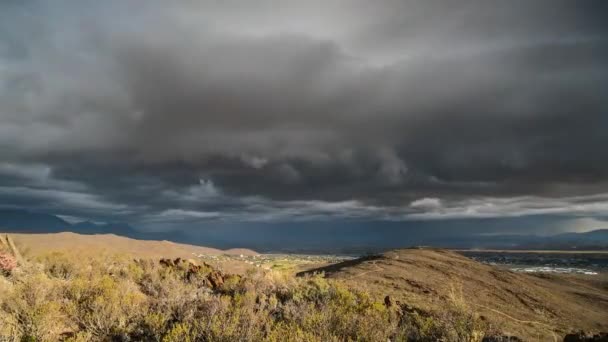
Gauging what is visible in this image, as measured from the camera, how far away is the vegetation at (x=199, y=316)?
1100 cm

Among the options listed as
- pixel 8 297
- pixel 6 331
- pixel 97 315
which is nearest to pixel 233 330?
pixel 97 315

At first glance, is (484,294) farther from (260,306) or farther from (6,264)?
(6,264)

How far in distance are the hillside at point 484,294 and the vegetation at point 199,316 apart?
21.8ft

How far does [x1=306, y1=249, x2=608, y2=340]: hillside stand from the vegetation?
262 inches

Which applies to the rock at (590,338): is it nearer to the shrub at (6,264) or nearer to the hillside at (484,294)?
the hillside at (484,294)

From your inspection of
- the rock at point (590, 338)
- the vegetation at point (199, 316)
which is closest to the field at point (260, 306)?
the vegetation at point (199, 316)

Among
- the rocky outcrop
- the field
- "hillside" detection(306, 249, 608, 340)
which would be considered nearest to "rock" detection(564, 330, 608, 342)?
the field

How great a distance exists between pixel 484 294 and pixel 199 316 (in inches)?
996

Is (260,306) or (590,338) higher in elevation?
(260,306)

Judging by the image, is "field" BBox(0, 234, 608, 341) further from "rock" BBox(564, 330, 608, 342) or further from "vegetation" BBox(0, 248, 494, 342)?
"rock" BBox(564, 330, 608, 342)

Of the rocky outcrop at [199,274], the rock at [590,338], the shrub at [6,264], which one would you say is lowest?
the rock at [590,338]

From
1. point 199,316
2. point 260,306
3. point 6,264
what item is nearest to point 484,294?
point 260,306

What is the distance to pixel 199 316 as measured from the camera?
13.5 m

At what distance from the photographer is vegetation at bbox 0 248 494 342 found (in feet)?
36.1
